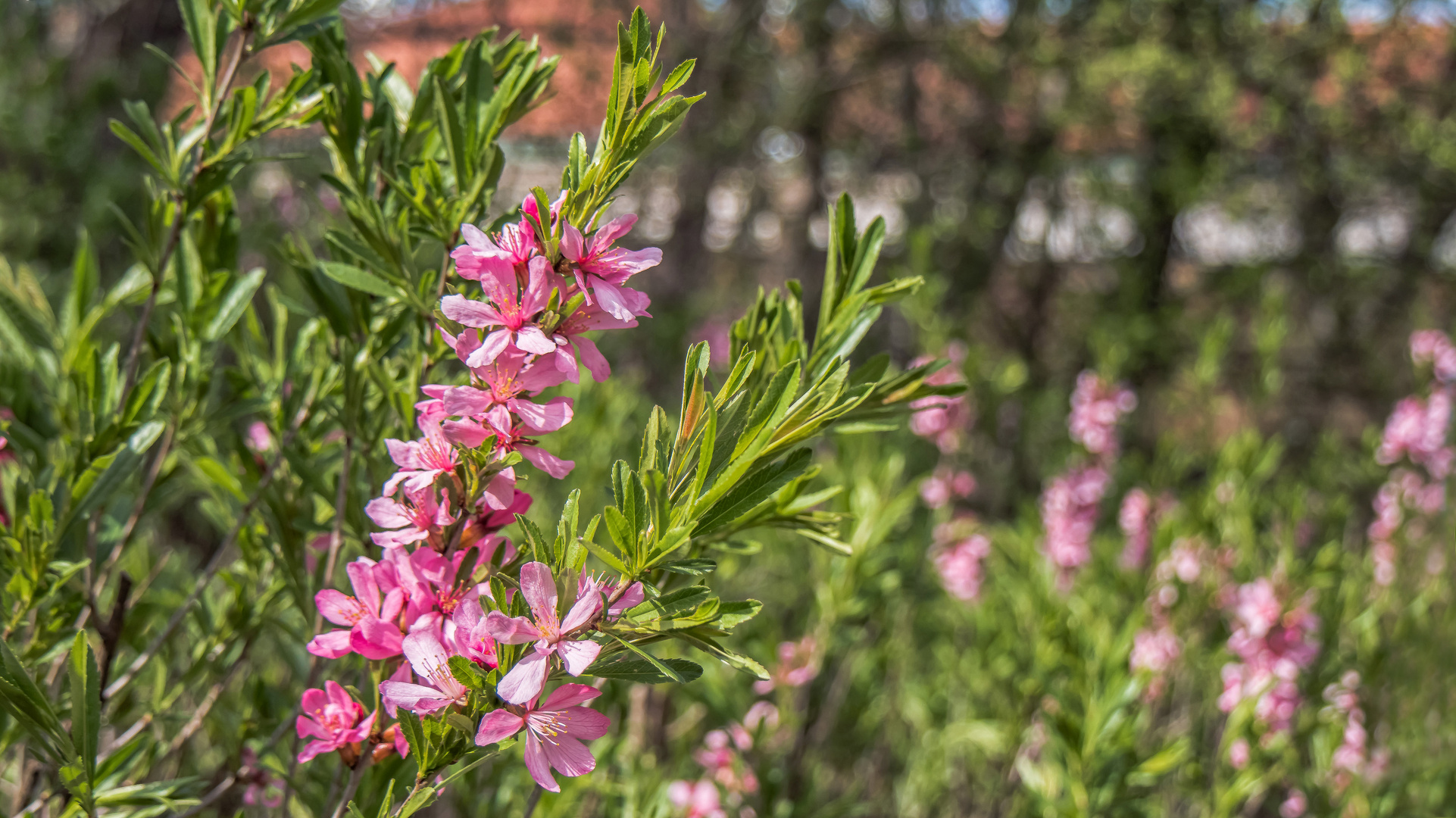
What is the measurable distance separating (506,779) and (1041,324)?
7237 millimetres

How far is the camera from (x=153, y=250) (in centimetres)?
122

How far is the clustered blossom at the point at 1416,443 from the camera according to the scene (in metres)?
3.90

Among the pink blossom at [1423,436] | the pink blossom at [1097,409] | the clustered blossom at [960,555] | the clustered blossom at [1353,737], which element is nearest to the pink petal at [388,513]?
the clustered blossom at [1353,737]

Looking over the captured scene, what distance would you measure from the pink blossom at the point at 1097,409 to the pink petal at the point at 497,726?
3.51 m

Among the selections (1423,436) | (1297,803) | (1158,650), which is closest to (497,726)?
(1297,803)

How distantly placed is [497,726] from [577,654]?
0.29 feet

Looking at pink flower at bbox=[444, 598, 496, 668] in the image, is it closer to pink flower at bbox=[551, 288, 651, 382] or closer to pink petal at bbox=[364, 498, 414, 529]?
pink petal at bbox=[364, 498, 414, 529]

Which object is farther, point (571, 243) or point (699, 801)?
point (699, 801)

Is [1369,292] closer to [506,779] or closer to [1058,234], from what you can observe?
[1058,234]

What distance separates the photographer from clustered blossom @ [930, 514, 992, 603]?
3.75m

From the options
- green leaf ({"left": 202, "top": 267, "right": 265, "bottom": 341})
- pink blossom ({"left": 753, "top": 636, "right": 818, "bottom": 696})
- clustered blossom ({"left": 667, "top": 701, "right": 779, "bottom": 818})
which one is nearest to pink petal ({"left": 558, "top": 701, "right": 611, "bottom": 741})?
green leaf ({"left": 202, "top": 267, "right": 265, "bottom": 341})

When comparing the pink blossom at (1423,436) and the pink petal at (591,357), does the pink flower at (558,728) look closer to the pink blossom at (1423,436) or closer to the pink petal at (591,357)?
the pink petal at (591,357)

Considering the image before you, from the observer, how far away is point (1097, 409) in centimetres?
389

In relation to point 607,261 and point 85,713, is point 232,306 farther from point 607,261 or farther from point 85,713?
point 607,261
